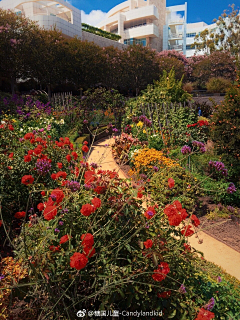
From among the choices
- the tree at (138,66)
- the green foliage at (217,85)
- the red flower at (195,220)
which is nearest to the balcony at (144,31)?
the green foliage at (217,85)

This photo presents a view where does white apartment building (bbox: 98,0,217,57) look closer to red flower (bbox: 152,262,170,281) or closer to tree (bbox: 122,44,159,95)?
tree (bbox: 122,44,159,95)

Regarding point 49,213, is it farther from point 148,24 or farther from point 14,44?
point 148,24

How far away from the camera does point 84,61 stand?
56.9 ft

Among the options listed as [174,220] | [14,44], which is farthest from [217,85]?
[174,220]

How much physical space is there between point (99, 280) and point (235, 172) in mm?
4133

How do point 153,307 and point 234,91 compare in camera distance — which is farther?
point 234,91

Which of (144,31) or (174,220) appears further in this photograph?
(144,31)

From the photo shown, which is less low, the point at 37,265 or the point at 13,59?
the point at 13,59

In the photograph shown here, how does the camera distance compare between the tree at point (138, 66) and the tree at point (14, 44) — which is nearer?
the tree at point (14, 44)

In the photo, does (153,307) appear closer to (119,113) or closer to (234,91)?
(234,91)

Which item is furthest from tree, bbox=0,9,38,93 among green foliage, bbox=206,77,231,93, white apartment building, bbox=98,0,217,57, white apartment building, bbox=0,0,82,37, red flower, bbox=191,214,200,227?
white apartment building, bbox=98,0,217,57

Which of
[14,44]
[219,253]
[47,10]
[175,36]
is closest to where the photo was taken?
[219,253]

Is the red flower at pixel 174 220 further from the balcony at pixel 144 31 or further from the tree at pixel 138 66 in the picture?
the balcony at pixel 144 31

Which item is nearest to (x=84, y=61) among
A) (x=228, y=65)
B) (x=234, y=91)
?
(x=234, y=91)
